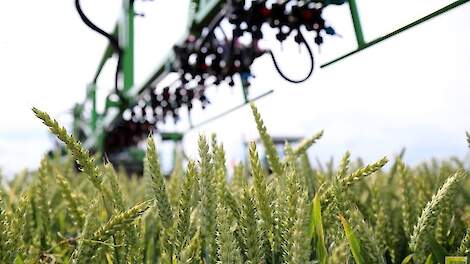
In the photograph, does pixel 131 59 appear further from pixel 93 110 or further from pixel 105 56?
pixel 93 110

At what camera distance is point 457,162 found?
5.01ft

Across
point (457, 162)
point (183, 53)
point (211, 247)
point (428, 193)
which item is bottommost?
point (457, 162)

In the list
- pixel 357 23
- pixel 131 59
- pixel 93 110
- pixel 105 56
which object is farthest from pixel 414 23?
pixel 93 110

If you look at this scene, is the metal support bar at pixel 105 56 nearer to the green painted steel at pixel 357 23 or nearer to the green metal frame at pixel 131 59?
the green metal frame at pixel 131 59

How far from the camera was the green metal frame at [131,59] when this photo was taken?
1402mm

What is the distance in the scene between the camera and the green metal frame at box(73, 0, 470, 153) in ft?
4.60

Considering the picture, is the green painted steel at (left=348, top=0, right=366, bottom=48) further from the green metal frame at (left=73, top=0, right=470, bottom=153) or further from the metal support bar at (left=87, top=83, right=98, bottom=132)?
the metal support bar at (left=87, top=83, right=98, bottom=132)

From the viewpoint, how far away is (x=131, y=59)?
11.6 feet

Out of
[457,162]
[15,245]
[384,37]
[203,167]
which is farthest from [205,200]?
[457,162]

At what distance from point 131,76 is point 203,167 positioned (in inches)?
130

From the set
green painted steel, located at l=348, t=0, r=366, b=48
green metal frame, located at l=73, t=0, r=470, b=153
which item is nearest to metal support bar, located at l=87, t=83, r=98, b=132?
green metal frame, located at l=73, t=0, r=470, b=153

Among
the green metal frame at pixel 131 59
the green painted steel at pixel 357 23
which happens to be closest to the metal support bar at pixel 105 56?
the green metal frame at pixel 131 59

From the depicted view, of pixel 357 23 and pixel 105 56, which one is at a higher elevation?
pixel 105 56

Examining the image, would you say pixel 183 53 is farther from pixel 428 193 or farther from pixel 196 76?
pixel 428 193
